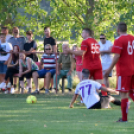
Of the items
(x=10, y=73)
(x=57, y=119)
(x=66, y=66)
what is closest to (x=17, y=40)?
(x=10, y=73)

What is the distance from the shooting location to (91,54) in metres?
10.3

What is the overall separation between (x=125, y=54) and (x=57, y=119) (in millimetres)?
1918

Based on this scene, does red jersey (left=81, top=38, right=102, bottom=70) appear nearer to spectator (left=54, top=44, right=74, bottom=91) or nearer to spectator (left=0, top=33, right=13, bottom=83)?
spectator (left=54, top=44, right=74, bottom=91)

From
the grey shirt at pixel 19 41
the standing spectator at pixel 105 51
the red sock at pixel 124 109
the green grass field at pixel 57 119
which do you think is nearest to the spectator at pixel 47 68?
the grey shirt at pixel 19 41

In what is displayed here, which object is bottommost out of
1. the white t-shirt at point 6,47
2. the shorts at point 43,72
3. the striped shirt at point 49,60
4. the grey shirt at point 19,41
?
the shorts at point 43,72

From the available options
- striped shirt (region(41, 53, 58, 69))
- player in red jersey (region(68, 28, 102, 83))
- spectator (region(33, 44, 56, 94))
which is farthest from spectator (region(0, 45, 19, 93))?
player in red jersey (region(68, 28, 102, 83))

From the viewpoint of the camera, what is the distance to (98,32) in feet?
61.0

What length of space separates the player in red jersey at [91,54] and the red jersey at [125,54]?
1.95 m

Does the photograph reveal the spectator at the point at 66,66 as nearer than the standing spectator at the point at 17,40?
Yes

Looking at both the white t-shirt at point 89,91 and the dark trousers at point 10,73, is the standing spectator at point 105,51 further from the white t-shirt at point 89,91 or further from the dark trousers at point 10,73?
the white t-shirt at point 89,91

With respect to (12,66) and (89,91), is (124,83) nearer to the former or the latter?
(89,91)

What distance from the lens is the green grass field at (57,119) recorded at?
704 cm

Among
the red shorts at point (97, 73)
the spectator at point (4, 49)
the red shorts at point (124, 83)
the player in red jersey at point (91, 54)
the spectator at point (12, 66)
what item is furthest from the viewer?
the spectator at point (4, 49)

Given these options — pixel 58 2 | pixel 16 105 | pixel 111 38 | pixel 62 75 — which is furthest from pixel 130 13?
pixel 16 105
